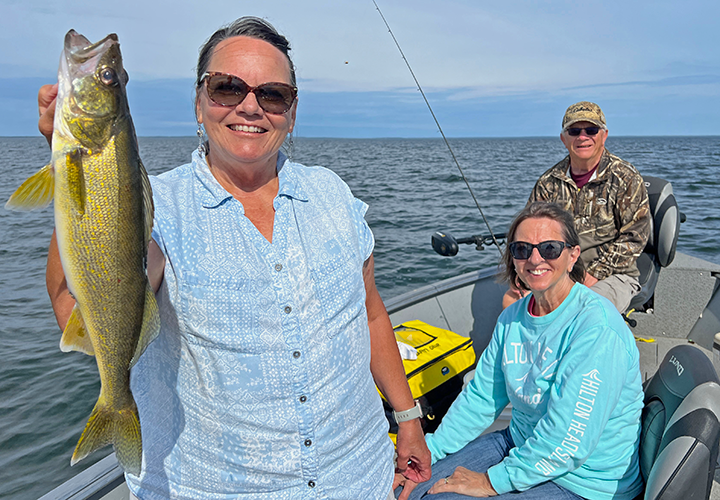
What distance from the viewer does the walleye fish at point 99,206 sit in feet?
3.64

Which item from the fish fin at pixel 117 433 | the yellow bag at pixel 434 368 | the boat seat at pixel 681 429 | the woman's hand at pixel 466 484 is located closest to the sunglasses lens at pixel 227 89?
the fish fin at pixel 117 433

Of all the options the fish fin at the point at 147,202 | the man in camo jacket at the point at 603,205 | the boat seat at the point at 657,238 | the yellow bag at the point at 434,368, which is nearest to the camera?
the fish fin at the point at 147,202

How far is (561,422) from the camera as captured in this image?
215 cm

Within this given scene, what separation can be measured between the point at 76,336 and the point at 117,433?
266 mm

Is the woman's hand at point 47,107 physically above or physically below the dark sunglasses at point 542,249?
above

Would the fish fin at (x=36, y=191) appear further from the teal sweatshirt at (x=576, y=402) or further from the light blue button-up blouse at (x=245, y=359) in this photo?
the teal sweatshirt at (x=576, y=402)

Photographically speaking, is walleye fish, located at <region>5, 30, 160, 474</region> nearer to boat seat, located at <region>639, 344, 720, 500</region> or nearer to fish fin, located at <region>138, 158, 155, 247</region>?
fish fin, located at <region>138, 158, 155, 247</region>

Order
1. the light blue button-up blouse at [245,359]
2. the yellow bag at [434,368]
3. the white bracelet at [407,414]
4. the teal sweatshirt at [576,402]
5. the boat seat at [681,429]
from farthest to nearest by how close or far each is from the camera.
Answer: the yellow bag at [434,368] → the teal sweatshirt at [576,402] → the white bracelet at [407,414] → the boat seat at [681,429] → the light blue button-up blouse at [245,359]

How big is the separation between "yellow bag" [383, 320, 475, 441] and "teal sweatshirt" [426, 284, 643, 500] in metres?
1.11

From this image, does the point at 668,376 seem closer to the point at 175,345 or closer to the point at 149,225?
the point at 175,345

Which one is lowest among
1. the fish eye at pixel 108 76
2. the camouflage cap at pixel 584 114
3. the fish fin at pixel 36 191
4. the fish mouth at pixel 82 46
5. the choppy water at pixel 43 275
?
the choppy water at pixel 43 275

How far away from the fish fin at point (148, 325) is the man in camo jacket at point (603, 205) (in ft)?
11.1

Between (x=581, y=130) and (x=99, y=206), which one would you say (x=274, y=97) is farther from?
(x=581, y=130)

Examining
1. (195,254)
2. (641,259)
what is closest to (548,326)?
(195,254)
